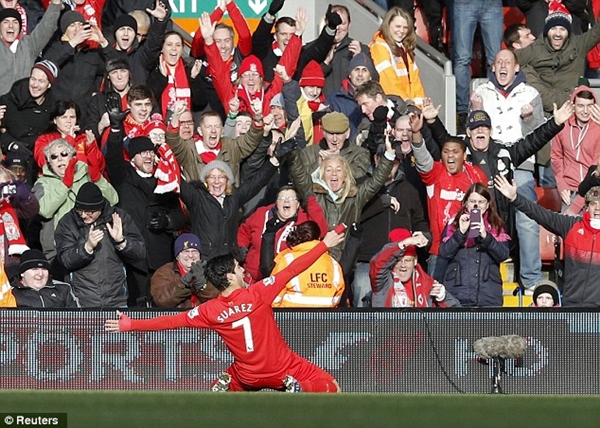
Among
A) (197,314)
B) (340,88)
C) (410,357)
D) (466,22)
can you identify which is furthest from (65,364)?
(466,22)

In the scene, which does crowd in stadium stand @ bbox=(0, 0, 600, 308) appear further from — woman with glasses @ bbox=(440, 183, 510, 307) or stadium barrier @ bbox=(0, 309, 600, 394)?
stadium barrier @ bbox=(0, 309, 600, 394)

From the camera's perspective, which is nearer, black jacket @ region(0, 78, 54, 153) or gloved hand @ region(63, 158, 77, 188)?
gloved hand @ region(63, 158, 77, 188)

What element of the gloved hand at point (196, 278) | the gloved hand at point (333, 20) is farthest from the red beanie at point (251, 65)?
the gloved hand at point (196, 278)

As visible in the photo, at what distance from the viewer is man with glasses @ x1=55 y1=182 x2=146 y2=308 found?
1439 centimetres

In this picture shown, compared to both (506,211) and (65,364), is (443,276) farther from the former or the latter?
(65,364)

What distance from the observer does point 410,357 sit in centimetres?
1337

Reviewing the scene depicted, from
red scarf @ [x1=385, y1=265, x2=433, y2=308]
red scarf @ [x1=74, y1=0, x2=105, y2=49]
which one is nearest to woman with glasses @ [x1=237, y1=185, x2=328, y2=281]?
red scarf @ [x1=385, y1=265, x2=433, y2=308]

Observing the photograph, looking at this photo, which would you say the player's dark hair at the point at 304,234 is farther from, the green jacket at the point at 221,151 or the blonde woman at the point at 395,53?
the blonde woman at the point at 395,53

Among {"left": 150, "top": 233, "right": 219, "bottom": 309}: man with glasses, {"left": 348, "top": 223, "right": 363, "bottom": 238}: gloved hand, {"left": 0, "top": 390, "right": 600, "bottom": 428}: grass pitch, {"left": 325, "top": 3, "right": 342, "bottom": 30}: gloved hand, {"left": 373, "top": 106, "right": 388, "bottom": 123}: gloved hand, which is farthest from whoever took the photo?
{"left": 325, "top": 3, "right": 342, "bottom": 30}: gloved hand

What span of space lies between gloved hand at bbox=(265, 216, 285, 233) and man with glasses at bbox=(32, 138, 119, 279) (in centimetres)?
155

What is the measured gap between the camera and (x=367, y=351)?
44.0ft

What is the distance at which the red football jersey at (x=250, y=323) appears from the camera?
12.5 meters

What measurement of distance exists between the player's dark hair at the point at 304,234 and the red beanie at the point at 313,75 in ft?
9.41

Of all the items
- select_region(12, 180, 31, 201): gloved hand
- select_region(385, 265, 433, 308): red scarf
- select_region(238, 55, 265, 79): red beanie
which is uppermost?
select_region(238, 55, 265, 79): red beanie
